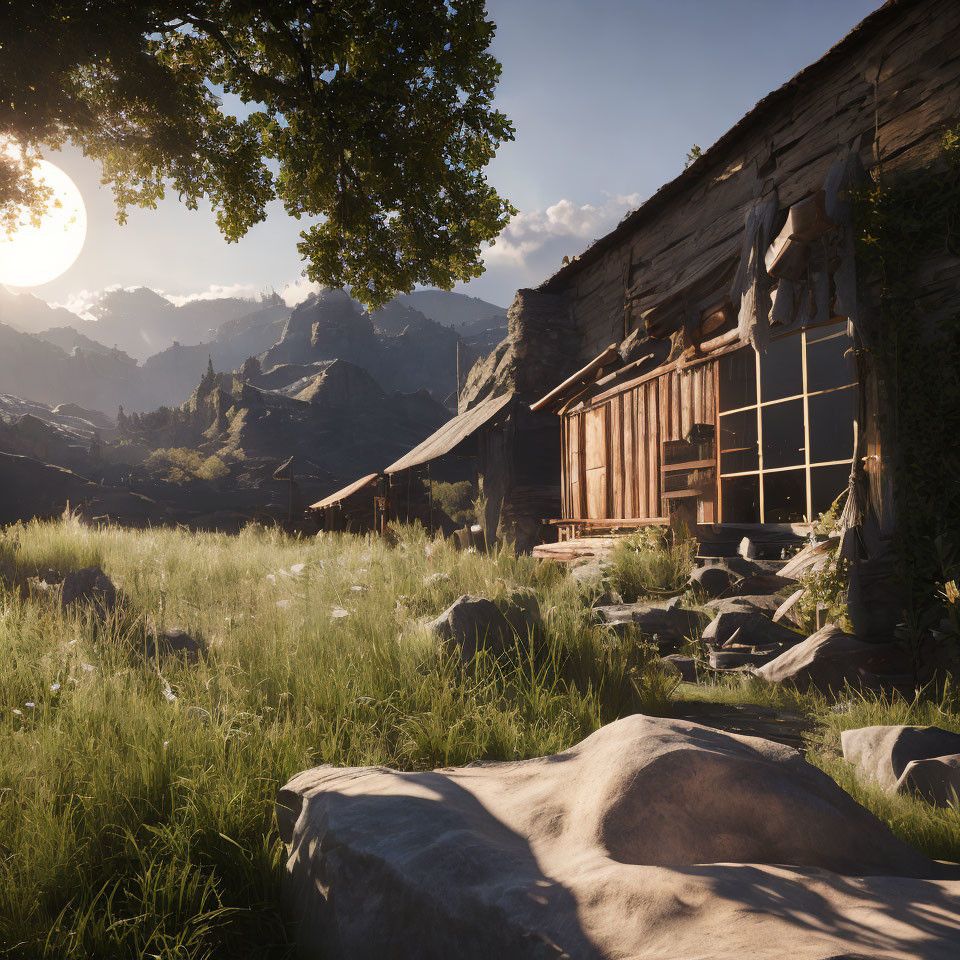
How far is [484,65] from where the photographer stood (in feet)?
19.7

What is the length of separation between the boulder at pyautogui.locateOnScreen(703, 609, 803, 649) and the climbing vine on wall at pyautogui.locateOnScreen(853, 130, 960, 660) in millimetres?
991

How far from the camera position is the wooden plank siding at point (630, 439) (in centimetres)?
862

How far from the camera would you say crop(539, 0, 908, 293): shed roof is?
6.80 metres

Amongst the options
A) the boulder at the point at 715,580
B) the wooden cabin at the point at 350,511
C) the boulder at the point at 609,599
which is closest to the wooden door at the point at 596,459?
the boulder at the point at 609,599

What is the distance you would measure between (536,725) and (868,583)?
353 cm

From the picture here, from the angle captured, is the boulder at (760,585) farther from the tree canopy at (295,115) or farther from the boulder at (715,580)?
the tree canopy at (295,115)

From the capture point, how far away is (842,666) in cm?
482

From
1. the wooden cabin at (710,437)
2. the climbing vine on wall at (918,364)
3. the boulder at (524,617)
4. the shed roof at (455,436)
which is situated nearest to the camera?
the boulder at (524,617)

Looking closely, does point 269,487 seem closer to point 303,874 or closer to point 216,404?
point 216,404

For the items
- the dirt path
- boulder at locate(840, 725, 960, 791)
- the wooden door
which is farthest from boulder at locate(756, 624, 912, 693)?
the wooden door

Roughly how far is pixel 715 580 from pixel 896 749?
13.3 feet

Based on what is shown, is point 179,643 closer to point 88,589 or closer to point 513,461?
point 88,589

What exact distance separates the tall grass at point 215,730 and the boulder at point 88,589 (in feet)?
0.55

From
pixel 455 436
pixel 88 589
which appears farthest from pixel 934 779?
pixel 455 436
